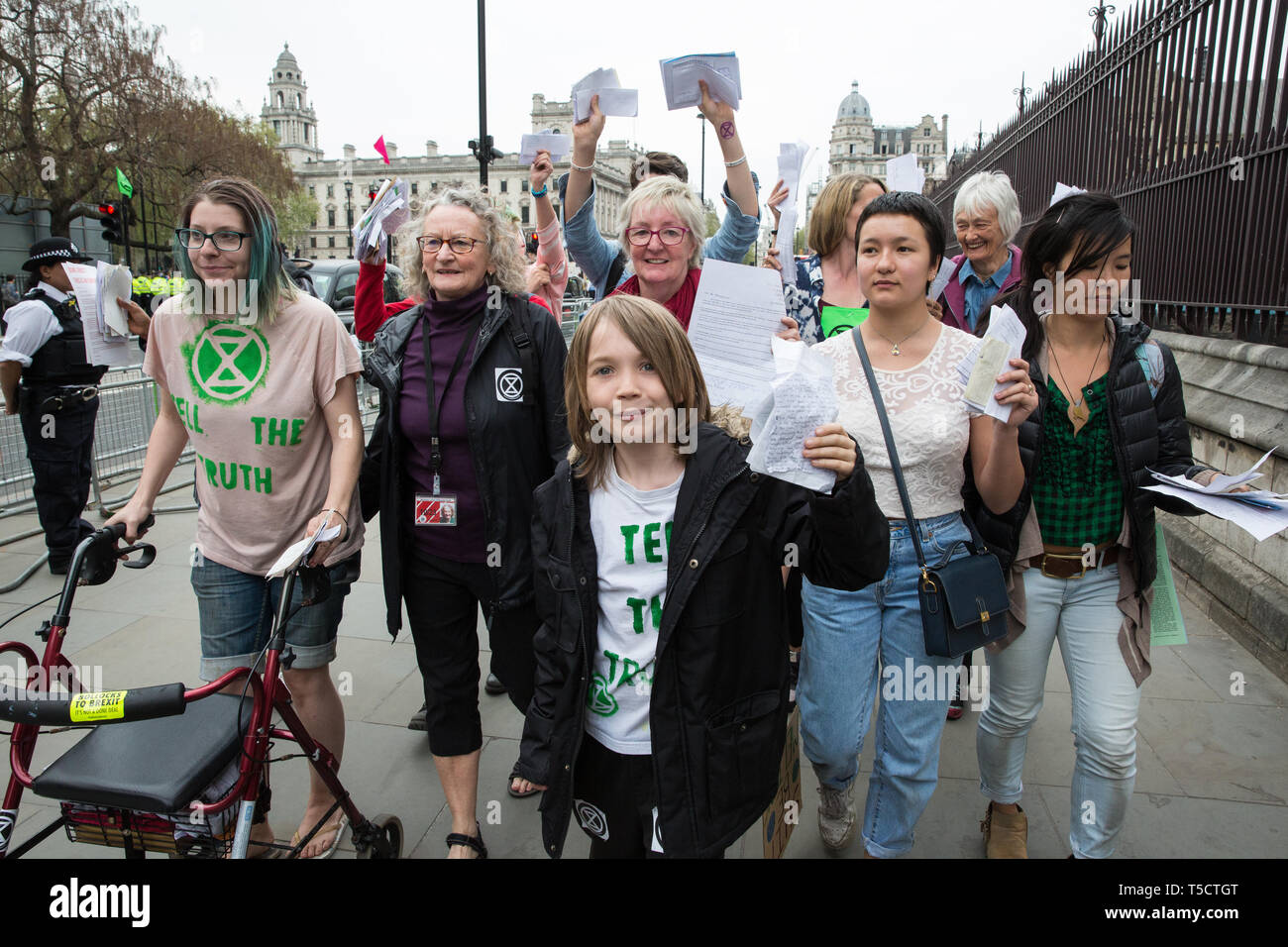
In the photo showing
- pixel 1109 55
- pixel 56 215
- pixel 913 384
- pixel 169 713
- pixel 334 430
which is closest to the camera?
pixel 169 713

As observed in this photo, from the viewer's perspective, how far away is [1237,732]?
358cm

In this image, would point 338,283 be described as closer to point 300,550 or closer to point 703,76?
point 703,76

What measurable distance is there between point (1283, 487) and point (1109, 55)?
4.23m

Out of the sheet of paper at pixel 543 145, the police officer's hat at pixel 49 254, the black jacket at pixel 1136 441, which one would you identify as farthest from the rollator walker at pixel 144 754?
the police officer's hat at pixel 49 254

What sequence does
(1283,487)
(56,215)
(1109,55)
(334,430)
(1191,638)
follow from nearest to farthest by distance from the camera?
(334,430)
(1283,487)
(1191,638)
(1109,55)
(56,215)

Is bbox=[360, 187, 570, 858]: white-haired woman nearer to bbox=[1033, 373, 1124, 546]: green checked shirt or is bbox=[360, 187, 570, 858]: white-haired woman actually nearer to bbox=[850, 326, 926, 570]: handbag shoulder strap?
bbox=[850, 326, 926, 570]: handbag shoulder strap

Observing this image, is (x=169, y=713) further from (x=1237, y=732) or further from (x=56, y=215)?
(x=56, y=215)

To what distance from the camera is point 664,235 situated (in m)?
2.94

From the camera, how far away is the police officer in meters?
5.48

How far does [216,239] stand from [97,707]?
139cm

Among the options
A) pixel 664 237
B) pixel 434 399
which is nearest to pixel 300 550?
pixel 434 399
